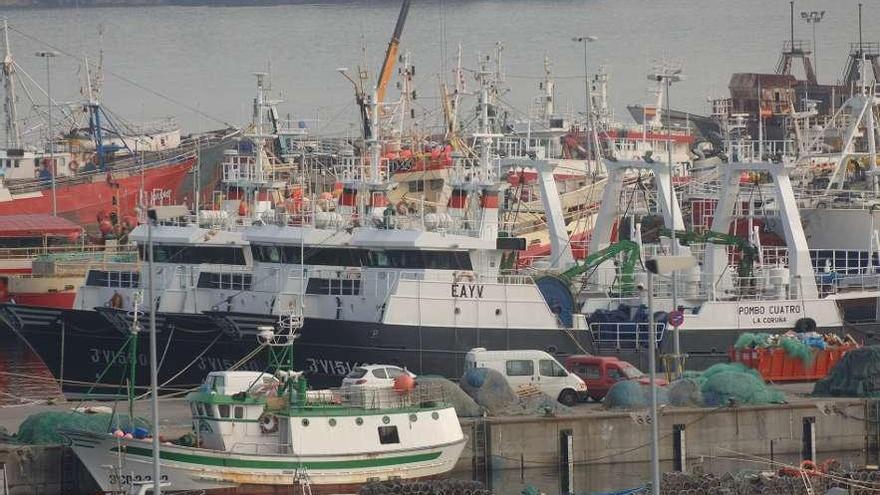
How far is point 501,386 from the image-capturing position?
39.6 m

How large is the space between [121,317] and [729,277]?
44.3 feet

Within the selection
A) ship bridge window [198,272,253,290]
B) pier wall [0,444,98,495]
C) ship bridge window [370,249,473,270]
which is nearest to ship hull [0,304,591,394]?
ship bridge window [370,249,473,270]

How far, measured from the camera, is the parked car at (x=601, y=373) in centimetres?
4244

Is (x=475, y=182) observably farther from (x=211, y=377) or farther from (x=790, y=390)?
(x=211, y=377)

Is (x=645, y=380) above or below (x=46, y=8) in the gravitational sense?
below

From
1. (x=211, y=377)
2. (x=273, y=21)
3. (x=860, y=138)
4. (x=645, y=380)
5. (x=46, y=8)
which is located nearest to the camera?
(x=211, y=377)

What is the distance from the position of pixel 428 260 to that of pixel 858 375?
983 centimetres

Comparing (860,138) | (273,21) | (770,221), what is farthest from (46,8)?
(770,221)

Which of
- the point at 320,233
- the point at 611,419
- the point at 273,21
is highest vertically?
the point at 273,21

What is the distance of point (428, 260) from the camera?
46.6m

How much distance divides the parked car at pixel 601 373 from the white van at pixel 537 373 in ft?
1.95

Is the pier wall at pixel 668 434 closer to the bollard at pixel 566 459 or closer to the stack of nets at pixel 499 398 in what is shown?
the bollard at pixel 566 459

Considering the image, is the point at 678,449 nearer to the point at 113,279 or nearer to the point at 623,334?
the point at 623,334

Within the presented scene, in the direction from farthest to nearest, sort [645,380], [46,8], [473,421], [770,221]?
[46,8] → [770,221] → [645,380] → [473,421]
